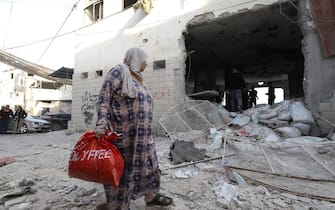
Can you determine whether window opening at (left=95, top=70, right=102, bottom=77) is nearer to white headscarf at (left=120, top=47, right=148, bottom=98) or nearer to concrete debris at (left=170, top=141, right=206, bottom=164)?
concrete debris at (left=170, top=141, right=206, bottom=164)

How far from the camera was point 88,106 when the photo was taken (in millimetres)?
Result: 7645

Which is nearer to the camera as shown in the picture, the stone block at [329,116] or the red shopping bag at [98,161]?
the red shopping bag at [98,161]

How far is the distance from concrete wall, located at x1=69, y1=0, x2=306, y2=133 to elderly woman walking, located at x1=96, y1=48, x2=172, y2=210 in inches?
152

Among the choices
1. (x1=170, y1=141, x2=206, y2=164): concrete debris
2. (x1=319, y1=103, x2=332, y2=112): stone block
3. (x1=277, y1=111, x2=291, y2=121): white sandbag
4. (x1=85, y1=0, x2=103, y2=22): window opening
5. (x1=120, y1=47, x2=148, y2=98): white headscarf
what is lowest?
(x1=170, y1=141, x2=206, y2=164): concrete debris

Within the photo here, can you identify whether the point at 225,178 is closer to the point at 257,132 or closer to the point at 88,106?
the point at 257,132

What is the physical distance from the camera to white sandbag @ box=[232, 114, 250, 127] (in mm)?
4585

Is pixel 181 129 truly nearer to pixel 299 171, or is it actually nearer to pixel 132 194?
pixel 299 171

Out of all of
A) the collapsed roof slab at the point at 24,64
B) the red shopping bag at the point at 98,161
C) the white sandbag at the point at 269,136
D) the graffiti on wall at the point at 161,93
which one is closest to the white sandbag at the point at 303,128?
the white sandbag at the point at 269,136

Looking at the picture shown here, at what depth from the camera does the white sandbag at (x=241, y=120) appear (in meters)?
4.58

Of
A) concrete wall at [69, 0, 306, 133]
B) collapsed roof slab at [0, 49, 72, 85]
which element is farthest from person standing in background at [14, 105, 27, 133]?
concrete wall at [69, 0, 306, 133]

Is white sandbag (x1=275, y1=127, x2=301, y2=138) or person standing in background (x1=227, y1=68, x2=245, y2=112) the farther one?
person standing in background (x1=227, y1=68, x2=245, y2=112)

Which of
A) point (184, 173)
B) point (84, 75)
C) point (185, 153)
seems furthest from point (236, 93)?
point (84, 75)

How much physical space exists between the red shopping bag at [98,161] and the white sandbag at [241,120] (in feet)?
11.7

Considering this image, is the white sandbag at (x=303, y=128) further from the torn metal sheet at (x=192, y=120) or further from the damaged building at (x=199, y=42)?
the torn metal sheet at (x=192, y=120)
